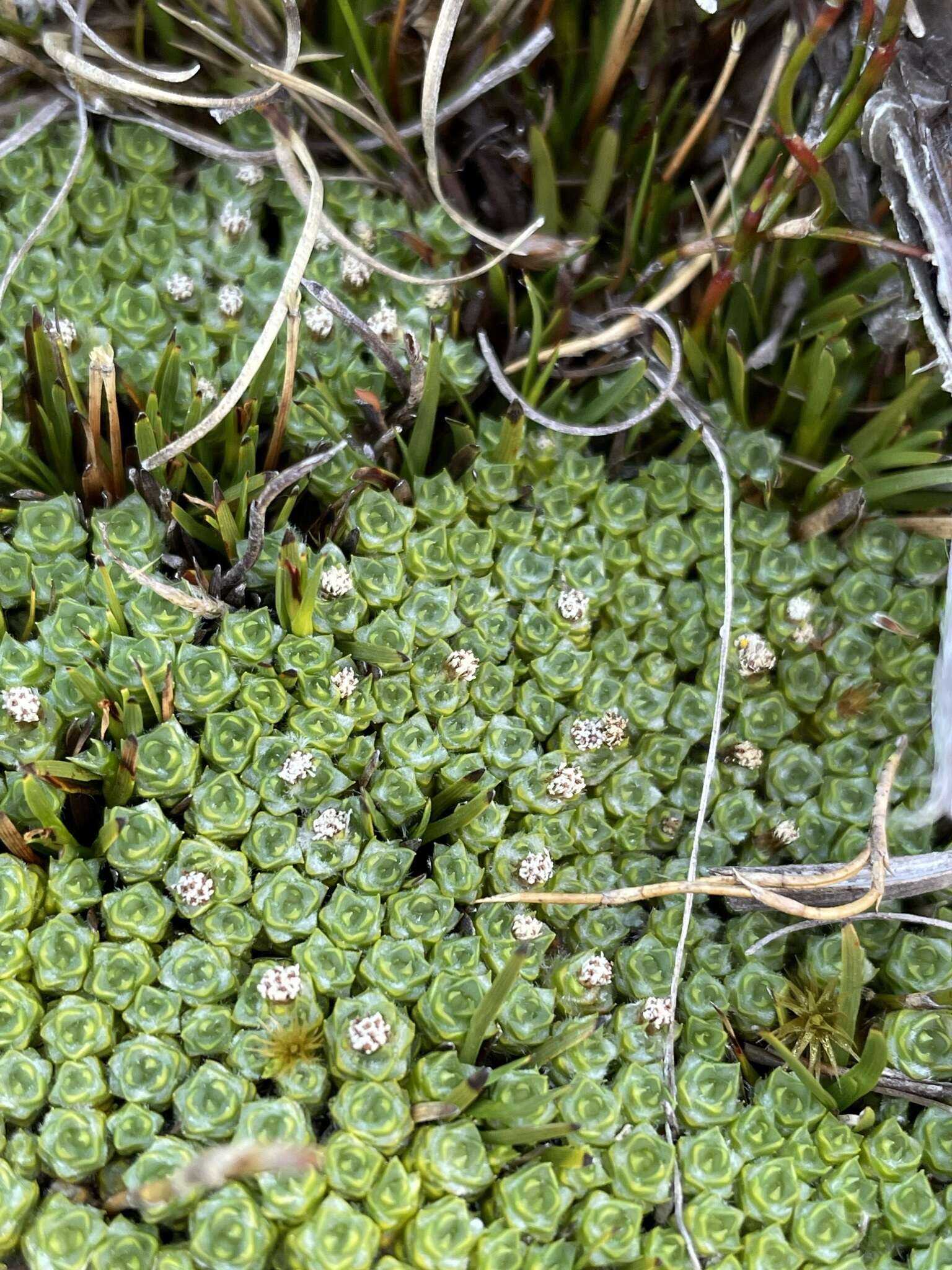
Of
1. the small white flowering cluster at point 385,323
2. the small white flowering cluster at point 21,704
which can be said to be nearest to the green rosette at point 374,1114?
the small white flowering cluster at point 21,704

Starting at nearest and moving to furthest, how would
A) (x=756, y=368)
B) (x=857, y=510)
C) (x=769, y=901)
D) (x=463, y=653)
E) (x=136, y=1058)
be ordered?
(x=136, y=1058)
(x=769, y=901)
(x=463, y=653)
(x=857, y=510)
(x=756, y=368)

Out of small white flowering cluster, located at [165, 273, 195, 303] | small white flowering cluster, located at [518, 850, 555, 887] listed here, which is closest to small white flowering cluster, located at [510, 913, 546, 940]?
small white flowering cluster, located at [518, 850, 555, 887]

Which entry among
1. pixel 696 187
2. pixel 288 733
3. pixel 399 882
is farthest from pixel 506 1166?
pixel 696 187

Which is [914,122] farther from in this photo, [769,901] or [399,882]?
[399,882]

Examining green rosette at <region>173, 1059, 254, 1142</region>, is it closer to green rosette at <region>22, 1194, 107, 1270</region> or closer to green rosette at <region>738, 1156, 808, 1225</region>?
green rosette at <region>22, 1194, 107, 1270</region>

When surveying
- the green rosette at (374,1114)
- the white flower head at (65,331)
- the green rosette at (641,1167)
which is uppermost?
the white flower head at (65,331)

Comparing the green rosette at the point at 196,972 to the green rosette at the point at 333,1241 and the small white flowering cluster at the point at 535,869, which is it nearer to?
the green rosette at the point at 333,1241
